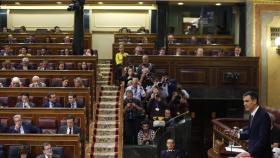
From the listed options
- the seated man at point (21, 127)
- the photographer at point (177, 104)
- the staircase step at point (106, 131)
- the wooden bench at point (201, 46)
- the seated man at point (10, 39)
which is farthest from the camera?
Answer: the seated man at point (10, 39)

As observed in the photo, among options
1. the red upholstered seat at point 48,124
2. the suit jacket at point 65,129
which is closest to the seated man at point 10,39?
the red upholstered seat at point 48,124

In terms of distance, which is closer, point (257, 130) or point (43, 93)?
point (257, 130)

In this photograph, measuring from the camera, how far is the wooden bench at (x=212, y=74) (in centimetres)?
1484

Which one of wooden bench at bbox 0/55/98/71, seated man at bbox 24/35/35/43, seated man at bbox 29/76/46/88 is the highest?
seated man at bbox 24/35/35/43

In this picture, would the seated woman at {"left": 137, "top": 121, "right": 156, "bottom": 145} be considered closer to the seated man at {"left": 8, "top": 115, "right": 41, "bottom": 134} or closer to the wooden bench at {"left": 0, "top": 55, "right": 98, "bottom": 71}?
the seated man at {"left": 8, "top": 115, "right": 41, "bottom": 134}

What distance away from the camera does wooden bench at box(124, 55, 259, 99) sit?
584 inches

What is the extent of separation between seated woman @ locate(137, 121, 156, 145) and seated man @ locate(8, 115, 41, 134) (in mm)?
1887

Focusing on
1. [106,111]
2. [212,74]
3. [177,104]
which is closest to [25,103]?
[106,111]

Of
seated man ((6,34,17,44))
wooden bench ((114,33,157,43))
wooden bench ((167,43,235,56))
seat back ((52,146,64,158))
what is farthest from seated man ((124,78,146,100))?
seated man ((6,34,17,44))

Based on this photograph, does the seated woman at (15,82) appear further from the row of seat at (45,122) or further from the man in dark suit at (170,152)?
the man in dark suit at (170,152)

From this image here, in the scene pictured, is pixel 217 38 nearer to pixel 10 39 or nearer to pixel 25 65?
pixel 10 39

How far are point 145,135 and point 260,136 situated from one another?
588 centimetres

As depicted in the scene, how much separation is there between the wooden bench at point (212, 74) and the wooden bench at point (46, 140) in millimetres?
5920

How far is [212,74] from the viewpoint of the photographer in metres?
14.9
